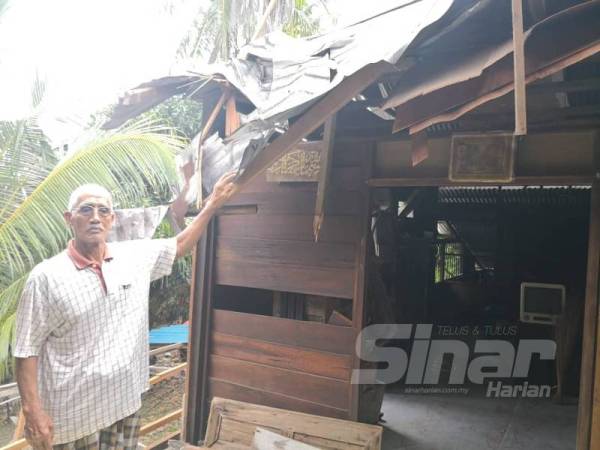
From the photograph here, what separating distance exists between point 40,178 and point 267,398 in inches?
130

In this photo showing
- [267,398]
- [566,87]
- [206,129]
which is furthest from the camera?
[267,398]

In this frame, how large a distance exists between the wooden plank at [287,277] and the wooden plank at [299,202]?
0.47 meters

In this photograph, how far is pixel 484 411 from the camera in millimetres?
5473

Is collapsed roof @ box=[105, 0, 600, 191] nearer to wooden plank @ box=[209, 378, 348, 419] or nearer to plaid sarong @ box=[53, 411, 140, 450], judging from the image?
plaid sarong @ box=[53, 411, 140, 450]

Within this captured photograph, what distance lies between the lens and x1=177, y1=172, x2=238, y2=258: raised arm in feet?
10.7

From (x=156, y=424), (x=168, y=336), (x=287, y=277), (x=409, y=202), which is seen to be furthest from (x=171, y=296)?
(x=287, y=277)

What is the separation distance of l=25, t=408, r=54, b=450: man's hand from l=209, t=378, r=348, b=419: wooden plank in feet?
6.81

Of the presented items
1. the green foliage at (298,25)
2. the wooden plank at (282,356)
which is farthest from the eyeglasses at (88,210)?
the green foliage at (298,25)

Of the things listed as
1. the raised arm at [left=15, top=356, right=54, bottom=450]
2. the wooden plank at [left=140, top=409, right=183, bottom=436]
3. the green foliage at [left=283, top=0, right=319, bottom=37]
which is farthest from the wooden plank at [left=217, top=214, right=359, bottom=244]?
the green foliage at [left=283, top=0, right=319, bottom=37]

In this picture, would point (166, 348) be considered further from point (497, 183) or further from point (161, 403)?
point (497, 183)

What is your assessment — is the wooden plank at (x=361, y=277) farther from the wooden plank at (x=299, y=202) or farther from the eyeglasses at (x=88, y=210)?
the eyeglasses at (x=88, y=210)

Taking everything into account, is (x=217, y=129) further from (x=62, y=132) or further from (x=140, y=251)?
(x=62, y=132)

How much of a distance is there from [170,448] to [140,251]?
259 centimetres

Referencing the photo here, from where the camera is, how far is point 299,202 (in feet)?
13.9
